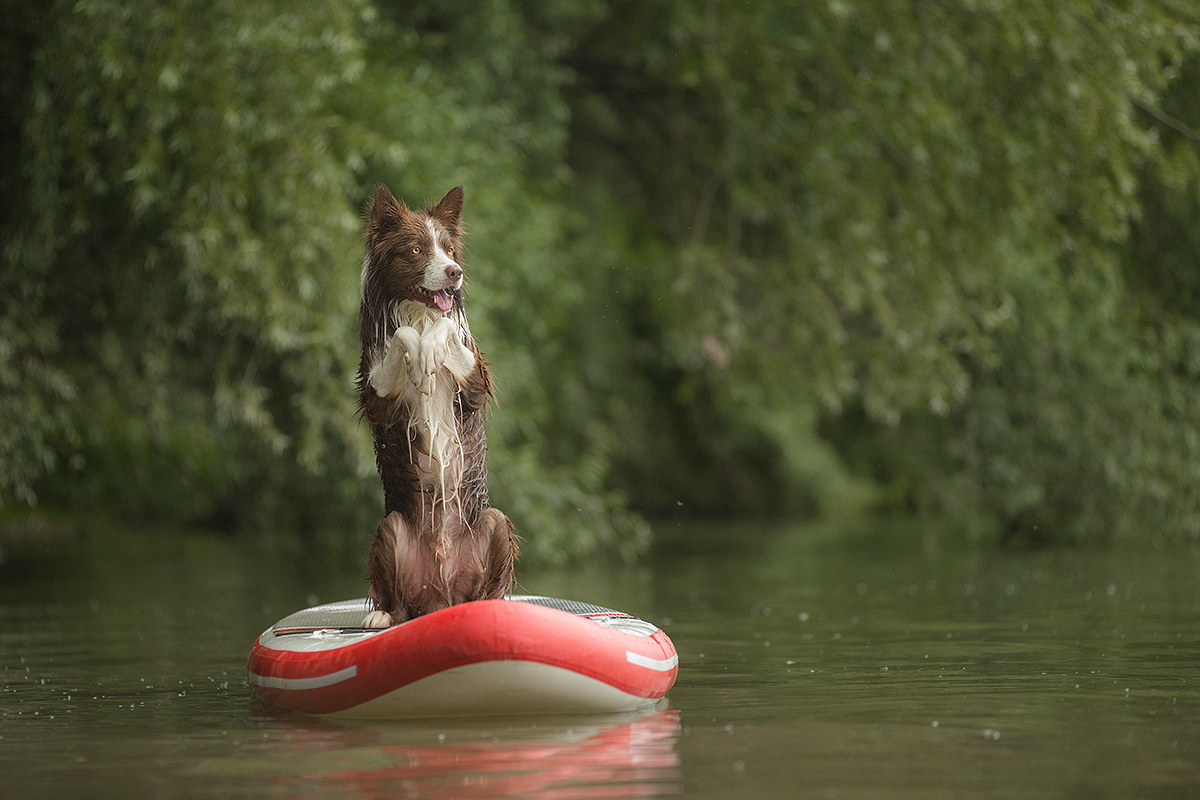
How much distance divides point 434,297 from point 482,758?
1994mm

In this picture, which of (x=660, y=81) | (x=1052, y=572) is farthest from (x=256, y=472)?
(x=1052, y=572)

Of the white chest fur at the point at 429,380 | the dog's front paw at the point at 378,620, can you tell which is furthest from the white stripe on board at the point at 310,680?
the white chest fur at the point at 429,380

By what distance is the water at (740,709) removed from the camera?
4.33 m

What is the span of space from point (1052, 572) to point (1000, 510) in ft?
9.68

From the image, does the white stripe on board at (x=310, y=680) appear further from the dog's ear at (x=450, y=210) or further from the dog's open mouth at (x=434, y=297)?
the dog's ear at (x=450, y=210)

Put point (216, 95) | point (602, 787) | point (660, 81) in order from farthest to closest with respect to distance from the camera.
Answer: point (660, 81) → point (216, 95) → point (602, 787)

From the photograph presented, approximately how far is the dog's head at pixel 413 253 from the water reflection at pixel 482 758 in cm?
178

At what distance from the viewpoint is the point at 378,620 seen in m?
5.87

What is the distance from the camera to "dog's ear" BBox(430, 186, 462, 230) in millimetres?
6008

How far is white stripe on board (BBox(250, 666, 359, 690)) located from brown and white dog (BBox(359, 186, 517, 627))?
0.37 m

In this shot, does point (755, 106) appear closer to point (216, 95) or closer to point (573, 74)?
point (573, 74)

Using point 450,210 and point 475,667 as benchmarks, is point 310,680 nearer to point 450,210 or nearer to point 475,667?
point 475,667

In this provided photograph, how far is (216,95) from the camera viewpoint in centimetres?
940

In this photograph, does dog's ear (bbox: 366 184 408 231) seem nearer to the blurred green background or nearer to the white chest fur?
the white chest fur
